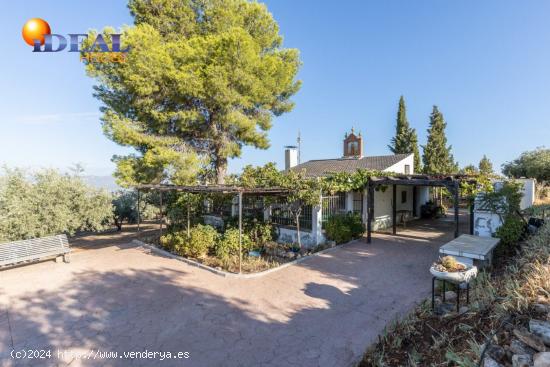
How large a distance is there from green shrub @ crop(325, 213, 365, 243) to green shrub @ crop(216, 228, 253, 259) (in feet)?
10.7

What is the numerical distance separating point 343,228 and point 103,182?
1142 centimetres

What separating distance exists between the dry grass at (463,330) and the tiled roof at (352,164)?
11.0 metres

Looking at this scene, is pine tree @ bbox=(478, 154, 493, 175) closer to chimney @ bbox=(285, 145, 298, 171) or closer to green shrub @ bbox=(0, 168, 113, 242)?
chimney @ bbox=(285, 145, 298, 171)

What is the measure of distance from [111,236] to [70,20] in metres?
10.1

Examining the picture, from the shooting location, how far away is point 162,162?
1145 centimetres

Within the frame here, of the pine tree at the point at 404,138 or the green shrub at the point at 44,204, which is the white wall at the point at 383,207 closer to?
the green shrub at the point at 44,204

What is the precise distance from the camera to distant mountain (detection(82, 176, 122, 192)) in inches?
471

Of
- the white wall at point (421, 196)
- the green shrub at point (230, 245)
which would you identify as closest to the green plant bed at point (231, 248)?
the green shrub at point (230, 245)

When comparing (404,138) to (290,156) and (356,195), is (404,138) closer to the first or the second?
(290,156)

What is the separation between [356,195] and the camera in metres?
13.0

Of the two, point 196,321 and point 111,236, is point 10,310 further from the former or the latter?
point 111,236

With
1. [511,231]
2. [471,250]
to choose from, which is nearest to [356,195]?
[511,231]

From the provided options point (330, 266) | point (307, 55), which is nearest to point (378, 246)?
point (330, 266)

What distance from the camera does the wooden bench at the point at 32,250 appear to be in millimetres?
8004
